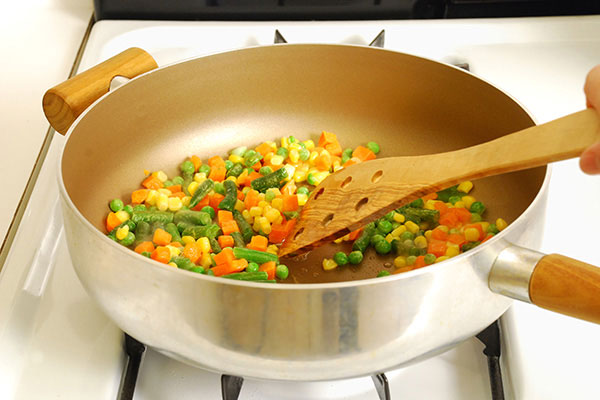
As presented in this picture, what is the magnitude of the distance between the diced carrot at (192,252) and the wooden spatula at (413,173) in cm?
15

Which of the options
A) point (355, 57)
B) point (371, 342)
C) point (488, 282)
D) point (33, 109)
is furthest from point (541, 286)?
point (33, 109)

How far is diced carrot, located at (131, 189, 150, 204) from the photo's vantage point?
50.4 inches

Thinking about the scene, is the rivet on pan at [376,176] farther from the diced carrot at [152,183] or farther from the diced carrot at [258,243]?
the diced carrot at [152,183]

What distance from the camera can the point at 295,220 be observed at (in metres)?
1.28

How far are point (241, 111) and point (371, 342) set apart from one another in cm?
74

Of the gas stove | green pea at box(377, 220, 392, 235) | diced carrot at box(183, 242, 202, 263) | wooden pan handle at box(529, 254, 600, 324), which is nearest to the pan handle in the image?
wooden pan handle at box(529, 254, 600, 324)

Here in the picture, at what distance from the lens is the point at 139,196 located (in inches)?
50.4

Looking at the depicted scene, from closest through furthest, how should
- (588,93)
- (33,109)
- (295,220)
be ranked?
(588,93) < (295,220) < (33,109)

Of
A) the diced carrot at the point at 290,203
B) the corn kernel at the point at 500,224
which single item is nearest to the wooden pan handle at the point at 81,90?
the diced carrot at the point at 290,203

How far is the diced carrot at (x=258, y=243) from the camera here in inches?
47.5

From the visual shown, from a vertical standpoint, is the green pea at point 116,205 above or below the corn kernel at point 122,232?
above

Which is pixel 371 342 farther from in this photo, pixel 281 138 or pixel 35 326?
pixel 281 138

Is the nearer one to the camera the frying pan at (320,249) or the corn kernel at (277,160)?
the frying pan at (320,249)

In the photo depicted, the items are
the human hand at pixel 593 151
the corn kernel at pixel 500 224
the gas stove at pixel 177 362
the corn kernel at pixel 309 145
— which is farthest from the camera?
the corn kernel at pixel 309 145
